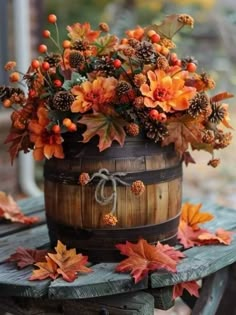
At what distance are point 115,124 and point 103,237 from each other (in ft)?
0.93

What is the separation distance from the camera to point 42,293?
1.43 meters

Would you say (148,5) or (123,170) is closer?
(123,170)

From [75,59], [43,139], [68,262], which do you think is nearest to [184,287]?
[68,262]

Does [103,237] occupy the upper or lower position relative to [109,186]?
lower

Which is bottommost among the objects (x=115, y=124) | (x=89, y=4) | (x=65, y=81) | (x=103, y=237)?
(x=103, y=237)

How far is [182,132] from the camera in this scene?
155 centimetres

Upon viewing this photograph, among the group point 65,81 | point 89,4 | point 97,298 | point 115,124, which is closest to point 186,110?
point 115,124

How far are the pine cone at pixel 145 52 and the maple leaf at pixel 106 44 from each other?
0.45ft

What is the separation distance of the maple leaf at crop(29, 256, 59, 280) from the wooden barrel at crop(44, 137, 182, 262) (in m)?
0.10

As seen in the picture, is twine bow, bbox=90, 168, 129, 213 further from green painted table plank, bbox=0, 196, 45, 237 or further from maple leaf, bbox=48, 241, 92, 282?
green painted table plank, bbox=0, 196, 45, 237

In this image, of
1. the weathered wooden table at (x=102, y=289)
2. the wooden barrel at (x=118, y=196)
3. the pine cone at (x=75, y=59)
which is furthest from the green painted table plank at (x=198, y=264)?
the pine cone at (x=75, y=59)

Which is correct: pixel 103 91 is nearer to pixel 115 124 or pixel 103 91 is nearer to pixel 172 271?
pixel 115 124

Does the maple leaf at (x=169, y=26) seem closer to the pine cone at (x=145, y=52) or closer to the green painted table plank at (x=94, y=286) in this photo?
the pine cone at (x=145, y=52)

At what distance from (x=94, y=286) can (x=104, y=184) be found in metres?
0.24
